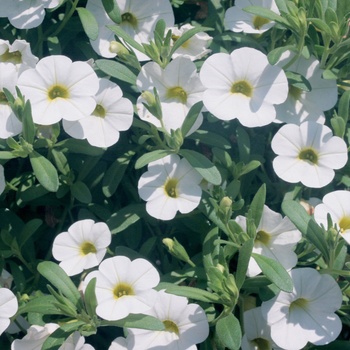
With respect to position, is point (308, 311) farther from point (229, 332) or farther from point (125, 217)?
point (125, 217)

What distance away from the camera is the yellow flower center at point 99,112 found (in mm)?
1925

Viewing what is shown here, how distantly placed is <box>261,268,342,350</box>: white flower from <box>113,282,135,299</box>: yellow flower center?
0.32 m

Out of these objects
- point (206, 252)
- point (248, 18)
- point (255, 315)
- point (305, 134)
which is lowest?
point (255, 315)

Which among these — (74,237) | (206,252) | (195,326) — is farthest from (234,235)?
(74,237)

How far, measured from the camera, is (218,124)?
2.09 m

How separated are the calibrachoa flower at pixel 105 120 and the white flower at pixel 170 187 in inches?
5.0

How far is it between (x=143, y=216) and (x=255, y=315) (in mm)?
387

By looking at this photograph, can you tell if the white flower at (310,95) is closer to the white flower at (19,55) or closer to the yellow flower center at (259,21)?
the yellow flower center at (259,21)

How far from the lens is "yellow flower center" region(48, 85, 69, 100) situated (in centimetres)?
188

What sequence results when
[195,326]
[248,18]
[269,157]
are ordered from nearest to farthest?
[195,326] → [248,18] → [269,157]

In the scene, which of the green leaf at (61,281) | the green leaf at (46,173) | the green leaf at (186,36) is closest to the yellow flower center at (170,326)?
the green leaf at (61,281)

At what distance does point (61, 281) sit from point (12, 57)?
626mm

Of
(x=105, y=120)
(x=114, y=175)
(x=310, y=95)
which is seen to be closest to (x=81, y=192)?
(x=114, y=175)

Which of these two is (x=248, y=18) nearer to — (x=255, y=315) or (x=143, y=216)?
(x=143, y=216)
